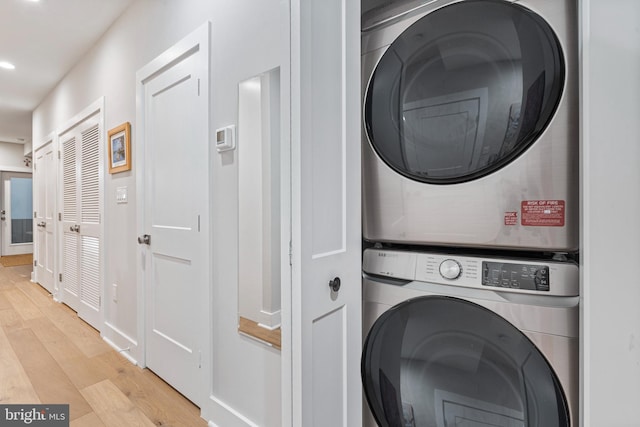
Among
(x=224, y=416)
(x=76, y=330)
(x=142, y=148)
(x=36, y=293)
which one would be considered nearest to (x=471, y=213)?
(x=224, y=416)

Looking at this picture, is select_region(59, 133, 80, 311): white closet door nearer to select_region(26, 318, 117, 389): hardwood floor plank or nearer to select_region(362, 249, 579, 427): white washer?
select_region(26, 318, 117, 389): hardwood floor plank

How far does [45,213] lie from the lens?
3965 millimetres

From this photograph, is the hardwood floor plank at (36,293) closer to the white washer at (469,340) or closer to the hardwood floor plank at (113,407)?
the hardwood floor plank at (113,407)

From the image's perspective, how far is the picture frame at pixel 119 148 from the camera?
6.93 ft

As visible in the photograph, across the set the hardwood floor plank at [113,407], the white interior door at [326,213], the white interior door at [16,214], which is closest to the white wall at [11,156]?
the white interior door at [16,214]

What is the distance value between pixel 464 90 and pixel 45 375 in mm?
2649

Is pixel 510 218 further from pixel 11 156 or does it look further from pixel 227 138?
pixel 11 156

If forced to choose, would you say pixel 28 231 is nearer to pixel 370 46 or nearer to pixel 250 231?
pixel 250 231

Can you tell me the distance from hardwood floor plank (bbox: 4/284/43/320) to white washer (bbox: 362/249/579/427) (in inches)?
141

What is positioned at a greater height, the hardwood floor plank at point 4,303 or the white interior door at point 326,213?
the white interior door at point 326,213

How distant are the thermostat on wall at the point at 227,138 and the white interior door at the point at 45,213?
3487 mm

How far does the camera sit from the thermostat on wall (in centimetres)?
134

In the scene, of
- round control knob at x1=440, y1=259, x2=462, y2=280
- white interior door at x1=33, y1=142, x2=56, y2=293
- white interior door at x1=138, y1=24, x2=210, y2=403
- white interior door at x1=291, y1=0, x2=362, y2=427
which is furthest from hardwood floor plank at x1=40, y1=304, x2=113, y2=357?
round control knob at x1=440, y1=259, x2=462, y2=280

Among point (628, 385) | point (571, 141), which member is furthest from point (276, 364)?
point (571, 141)
